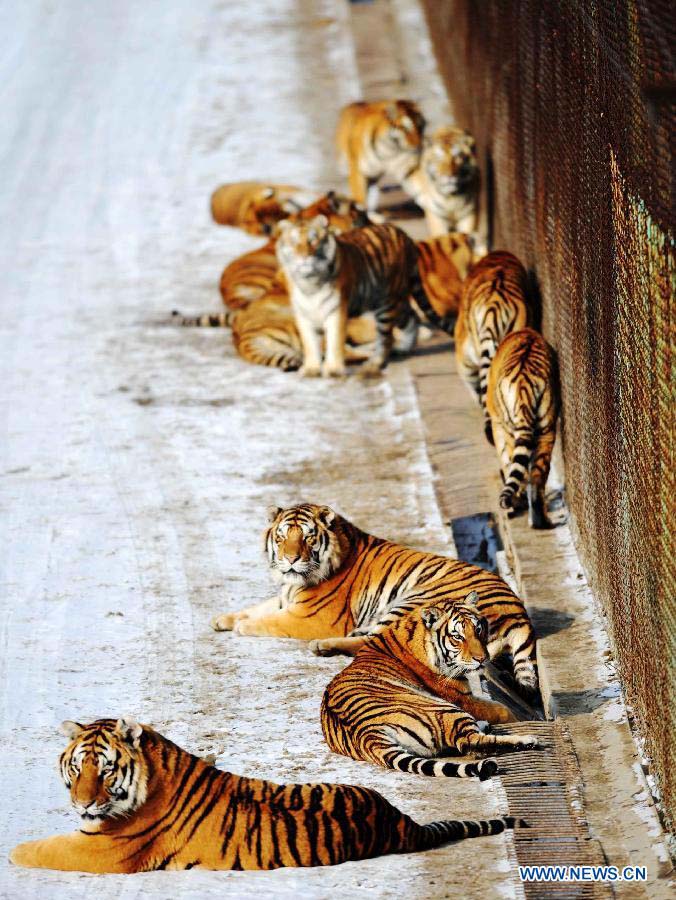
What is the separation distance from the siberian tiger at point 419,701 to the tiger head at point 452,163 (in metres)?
5.90

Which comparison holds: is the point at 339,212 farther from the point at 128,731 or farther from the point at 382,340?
the point at 128,731

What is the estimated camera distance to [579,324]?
22.2 feet

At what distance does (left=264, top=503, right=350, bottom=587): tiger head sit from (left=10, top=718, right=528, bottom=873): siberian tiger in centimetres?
176

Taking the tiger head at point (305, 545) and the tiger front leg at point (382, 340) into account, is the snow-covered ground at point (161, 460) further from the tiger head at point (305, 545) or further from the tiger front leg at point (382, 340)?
the tiger head at point (305, 545)

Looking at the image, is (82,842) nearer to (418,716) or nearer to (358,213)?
(418,716)

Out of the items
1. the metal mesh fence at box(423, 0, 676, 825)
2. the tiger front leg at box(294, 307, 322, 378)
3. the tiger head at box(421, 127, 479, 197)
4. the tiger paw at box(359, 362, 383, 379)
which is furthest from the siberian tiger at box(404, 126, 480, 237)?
the metal mesh fence at box(423, 0, 676, 825)

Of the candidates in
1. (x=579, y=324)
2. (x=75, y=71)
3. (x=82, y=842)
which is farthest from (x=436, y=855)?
(x=75, y=71)

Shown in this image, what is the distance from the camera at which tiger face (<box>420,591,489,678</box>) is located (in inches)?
224

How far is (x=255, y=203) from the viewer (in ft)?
41.6

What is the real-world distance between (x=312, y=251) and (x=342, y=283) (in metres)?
0.28

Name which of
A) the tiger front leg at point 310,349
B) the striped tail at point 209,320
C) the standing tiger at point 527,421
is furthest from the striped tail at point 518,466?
the striped tail at point 209,320

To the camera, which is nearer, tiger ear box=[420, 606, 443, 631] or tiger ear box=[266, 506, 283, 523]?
tiger ear box=[420, 606, 443, 631]

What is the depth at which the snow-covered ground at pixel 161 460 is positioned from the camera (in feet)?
18.0

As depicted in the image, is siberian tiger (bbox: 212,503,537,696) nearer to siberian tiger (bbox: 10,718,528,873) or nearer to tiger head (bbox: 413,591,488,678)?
tiger head (bbox: 413,591,488,678)
